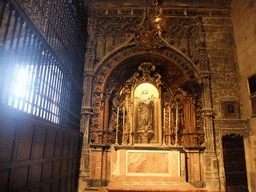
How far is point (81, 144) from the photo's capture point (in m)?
7.91

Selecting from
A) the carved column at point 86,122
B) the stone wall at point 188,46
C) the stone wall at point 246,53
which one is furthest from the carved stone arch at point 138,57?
the stone wall at point 246,53

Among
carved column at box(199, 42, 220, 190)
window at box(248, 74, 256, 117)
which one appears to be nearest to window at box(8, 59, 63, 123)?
carved column at box(199, 42, 220, 190)

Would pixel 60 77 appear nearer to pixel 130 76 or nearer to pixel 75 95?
pixel 75 95

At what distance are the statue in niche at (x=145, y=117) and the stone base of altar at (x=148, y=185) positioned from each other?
10.1ft

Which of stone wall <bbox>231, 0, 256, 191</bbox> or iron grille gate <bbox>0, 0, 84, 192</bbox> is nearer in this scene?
iron grille gate <bbox>0, 0, 84, 192</bbox>

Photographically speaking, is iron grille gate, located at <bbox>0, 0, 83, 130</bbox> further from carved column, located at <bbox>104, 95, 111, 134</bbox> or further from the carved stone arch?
carved column, located at <bbox>104, 95, 111, 134</bbox>

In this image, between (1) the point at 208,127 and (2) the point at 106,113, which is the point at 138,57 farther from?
(1) the point at 208,127

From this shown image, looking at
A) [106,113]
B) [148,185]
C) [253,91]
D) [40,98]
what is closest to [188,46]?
[253,91]

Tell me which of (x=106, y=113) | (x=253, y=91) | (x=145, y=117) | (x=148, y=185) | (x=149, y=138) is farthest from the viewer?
(x=145, y=117)

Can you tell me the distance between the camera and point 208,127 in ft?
26.5

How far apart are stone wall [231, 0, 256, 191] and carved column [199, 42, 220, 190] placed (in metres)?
1.27

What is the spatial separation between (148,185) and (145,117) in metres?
4.04

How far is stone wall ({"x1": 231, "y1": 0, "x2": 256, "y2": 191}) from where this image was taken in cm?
764

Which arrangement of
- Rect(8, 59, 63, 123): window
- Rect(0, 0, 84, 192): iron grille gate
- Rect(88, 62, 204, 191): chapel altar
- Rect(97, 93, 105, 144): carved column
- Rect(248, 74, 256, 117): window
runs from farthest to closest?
Rect(97, 93, 105, 144): carved column < Rect(248, 74, 256, 117): window < Rect(88, 62, 204, 191): chapel altar < Rect(8, 59, 63, 123): window < Rect(0, 0, 84, 192): iron grille gate
